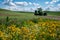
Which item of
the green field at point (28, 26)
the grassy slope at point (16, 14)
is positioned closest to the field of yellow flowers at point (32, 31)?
the green field at point (28, 26)

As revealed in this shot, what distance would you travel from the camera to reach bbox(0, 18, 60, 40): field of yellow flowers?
3342 mm

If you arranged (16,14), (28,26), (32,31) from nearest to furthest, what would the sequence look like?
1. (32,31)
2. (28,26)
3. (16,14)

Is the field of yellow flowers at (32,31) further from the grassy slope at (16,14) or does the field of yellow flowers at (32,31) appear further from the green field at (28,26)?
the grassy slope at (16,14)

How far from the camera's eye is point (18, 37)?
3383 mm

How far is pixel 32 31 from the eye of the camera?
3.85 meters

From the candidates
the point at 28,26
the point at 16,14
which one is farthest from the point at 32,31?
the point at 16,14

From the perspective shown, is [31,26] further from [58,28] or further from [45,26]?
[58,28]

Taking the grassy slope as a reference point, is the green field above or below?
below

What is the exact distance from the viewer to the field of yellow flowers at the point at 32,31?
334 centimetres

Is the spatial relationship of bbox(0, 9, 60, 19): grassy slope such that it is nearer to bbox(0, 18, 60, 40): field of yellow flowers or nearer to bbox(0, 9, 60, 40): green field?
bbox(0, 9, 60, 40): green field

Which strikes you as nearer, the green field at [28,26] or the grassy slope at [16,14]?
the green field at [28,26]

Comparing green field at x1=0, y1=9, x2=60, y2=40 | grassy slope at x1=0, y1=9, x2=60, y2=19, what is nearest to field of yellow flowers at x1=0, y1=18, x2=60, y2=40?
green field at x1=0, y1=9, x2=60, y2=40

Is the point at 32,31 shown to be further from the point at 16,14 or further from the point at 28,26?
the point at 16,14

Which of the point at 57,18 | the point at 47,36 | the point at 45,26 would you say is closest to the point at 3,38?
the point at 47,36
